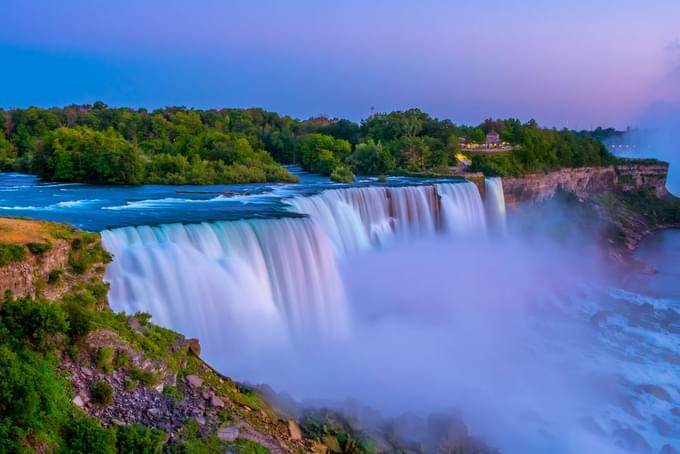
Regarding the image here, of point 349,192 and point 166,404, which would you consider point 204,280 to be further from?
point 349,192

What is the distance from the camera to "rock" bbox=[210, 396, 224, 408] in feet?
30.2

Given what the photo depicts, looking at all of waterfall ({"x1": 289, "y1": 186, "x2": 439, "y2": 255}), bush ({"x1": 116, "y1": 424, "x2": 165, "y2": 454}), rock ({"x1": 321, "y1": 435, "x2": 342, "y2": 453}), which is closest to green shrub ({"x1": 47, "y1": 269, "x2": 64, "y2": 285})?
bush ({"x1": 116, "y1": 424, "x2": 165, "y2": 454})

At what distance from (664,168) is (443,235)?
121 feet

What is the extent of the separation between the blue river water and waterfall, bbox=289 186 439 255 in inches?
69.1

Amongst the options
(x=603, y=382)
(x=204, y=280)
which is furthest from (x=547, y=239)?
(x=204, y=280)

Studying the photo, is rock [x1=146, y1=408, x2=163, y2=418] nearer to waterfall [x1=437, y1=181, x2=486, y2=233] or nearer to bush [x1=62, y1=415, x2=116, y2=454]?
bush [x1=62, y1=415, x2=116, y2=454]

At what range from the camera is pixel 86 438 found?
742 centimetres

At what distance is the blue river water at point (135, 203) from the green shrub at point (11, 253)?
5.43m

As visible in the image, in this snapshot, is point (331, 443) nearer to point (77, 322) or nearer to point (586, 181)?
point (77, 322)

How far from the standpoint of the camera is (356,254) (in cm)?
2309

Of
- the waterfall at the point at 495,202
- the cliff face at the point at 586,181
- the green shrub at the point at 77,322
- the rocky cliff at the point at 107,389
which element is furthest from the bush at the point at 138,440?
the cliff face at the point at 586,181

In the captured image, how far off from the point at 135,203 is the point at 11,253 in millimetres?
13690

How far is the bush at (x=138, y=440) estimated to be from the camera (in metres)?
7.60

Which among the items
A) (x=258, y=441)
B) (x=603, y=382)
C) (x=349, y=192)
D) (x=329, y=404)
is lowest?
(x=603, y=382)
